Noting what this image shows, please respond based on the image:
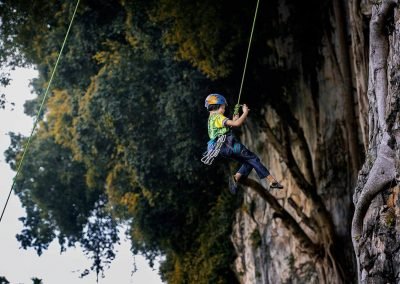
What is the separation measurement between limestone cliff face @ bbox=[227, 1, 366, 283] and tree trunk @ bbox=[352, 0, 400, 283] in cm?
285

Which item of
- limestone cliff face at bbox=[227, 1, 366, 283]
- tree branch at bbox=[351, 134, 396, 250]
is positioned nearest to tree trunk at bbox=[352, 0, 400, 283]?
tree branch at bbox=[351, 134, 396, 250]

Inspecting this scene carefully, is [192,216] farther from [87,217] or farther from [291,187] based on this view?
[87,217]

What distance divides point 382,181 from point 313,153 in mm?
5970

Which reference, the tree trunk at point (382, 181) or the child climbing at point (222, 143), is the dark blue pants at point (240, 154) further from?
the tree trunk at point (382, 181)

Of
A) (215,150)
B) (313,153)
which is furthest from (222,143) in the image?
(313,153)

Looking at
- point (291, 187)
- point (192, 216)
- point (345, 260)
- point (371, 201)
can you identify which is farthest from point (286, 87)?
point (371, 201)

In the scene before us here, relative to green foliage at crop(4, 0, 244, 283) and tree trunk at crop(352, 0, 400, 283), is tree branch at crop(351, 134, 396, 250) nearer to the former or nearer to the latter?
tree trunk at crop(352, 0, 400, 283)

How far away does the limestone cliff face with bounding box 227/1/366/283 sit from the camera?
36.2 feet

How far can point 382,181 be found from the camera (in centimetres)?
629

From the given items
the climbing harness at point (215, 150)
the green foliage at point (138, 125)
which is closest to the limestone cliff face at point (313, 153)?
the green foliage at point (138, 125)

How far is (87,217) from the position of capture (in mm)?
20500

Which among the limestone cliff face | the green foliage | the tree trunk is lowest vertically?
the tree trunk

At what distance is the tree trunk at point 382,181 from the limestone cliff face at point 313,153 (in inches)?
112

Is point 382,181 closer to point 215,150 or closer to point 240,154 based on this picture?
point 240,154
